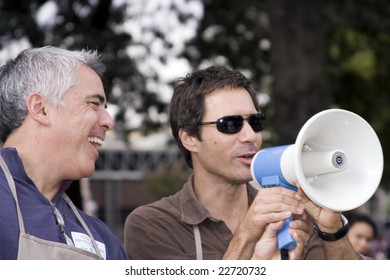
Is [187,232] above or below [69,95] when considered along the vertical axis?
below

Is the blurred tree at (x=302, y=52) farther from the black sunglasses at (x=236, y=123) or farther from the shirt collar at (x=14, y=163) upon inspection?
the shirt collar at (x=14, y=163)

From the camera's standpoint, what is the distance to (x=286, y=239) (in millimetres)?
3129

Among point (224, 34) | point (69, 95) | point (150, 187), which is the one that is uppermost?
point (69, 95)

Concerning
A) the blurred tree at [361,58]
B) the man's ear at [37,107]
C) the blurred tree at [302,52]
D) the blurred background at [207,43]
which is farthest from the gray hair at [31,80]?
the blurred tree at [361,58]

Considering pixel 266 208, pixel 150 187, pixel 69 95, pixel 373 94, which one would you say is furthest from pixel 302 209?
pixel 150 187

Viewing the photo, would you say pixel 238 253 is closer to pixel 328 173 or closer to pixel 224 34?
pixel 328 173

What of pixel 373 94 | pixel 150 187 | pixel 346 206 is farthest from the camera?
pixel 150 187

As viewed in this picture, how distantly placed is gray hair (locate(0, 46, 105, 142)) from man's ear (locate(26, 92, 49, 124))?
0.02m

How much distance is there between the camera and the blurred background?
10117 millimetres

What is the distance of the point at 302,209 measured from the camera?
10.2 ft

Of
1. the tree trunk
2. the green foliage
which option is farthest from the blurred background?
the green foliage

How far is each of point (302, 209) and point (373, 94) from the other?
562 inches
